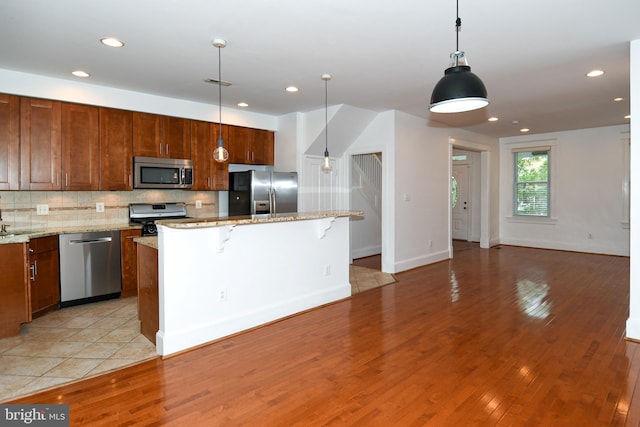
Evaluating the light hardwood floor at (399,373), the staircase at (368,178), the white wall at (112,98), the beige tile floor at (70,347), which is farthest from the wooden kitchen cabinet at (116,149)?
the staircase at (368,178)

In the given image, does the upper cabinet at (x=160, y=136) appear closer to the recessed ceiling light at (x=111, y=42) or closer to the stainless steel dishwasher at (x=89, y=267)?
the stainless steel dishwasher at (x=89, y=267)

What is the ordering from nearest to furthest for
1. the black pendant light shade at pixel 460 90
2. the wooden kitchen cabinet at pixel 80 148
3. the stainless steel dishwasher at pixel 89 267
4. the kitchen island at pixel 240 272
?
the black pendant light shade at pixel 460 90
the kitchen island at pixel 240 272
the stainless steel dishwasher at pixel 89 267
the wooden kitchen cabinet at pixel 80 148

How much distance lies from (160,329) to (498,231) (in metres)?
8.27

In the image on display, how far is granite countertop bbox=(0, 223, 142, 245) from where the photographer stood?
332 centimetres

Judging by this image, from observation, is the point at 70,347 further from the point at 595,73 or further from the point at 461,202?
the point at 461,202

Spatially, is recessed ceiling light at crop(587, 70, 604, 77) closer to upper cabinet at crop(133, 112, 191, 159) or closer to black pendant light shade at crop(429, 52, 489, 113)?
black pendant light shade at crop(429, 52, 489, 113)

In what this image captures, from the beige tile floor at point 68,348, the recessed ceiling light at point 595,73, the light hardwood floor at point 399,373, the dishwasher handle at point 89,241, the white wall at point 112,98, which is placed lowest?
the light hardwood floor at point 399,373

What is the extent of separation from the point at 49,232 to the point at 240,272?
7.30 feet

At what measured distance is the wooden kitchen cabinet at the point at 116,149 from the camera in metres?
4.52

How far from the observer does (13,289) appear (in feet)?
11.0

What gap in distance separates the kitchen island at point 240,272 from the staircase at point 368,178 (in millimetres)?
2928

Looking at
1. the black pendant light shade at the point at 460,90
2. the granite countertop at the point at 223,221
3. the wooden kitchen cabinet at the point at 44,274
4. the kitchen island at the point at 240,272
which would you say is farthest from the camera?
the wooden kitchen cabinet at the point at 44,274

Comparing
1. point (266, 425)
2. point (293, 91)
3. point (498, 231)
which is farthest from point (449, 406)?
point (498, 231)

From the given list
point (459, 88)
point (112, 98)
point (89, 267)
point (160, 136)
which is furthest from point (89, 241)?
point (459, 88)
